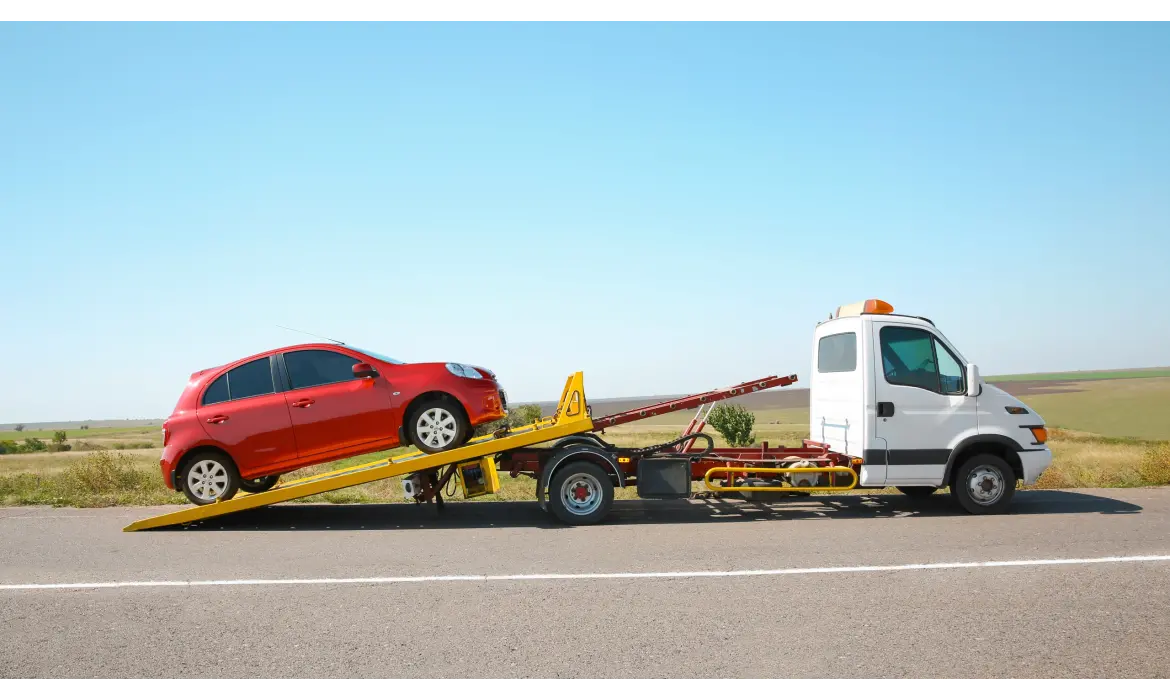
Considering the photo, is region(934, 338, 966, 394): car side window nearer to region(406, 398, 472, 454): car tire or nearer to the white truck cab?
the white truck cab

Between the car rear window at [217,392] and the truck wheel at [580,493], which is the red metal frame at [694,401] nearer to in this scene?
the truck wheel at [580,493]

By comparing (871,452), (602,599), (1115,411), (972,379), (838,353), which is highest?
(838,353)

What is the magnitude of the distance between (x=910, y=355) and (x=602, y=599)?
578 cm

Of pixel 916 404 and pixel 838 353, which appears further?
pixel 838 353

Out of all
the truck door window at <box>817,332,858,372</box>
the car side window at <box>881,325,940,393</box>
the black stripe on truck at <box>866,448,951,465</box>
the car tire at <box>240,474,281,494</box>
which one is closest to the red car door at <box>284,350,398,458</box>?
the car tire at <box>240,474,281,494</box>

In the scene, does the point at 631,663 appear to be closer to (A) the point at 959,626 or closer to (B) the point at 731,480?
(A) the point at 959,626

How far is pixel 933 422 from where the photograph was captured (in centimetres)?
1026

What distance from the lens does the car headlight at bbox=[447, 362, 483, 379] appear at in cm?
1011

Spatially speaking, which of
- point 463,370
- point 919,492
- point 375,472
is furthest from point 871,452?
point 375,472

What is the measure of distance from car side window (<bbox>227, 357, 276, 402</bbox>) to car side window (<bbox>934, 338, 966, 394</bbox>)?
7988 mm

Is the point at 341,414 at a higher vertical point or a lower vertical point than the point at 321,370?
lower

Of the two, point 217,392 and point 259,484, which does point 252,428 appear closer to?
point 217,392

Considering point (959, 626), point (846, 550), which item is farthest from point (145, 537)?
point (959, 626)

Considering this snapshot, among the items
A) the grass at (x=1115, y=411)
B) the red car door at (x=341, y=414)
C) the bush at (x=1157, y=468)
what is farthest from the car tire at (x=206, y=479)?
the grass at (x=1115, y=411)
